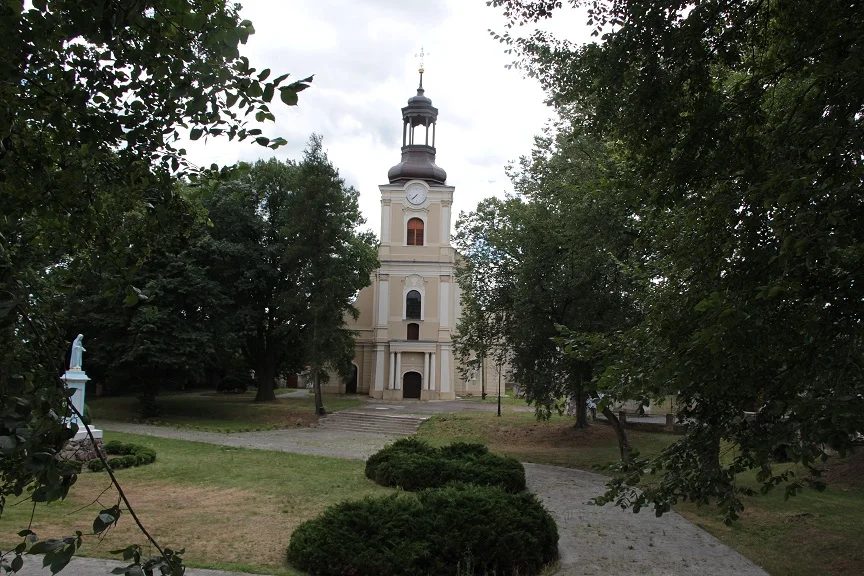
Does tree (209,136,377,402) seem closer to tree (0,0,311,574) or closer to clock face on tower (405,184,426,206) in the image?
clock face on tower (405,184,426,206)

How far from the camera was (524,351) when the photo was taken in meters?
19.1

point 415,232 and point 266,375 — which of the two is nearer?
point 266,375

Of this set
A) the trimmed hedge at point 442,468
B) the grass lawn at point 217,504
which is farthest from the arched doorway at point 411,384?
the trimmed hedge at point 442,468

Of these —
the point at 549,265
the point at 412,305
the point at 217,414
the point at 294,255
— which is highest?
the point at 294,255

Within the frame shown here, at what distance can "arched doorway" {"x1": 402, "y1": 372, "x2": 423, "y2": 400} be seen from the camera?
4166cm

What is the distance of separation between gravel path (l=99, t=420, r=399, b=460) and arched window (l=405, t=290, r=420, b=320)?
15905mm

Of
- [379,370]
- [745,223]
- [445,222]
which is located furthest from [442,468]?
[445,222]

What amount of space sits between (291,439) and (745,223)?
20.8 m

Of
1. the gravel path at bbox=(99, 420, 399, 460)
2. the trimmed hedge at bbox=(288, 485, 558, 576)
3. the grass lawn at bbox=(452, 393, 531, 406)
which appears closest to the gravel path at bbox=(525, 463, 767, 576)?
the trimmed hedge at bbox=(288, 485, 558, 576)

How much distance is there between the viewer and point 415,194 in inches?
1640

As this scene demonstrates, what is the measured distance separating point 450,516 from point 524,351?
11.5m

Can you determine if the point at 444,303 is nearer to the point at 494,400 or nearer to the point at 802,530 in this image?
the point at 494,400

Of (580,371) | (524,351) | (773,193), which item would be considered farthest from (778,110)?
(524,351)

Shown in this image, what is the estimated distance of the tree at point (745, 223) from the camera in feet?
12.5
